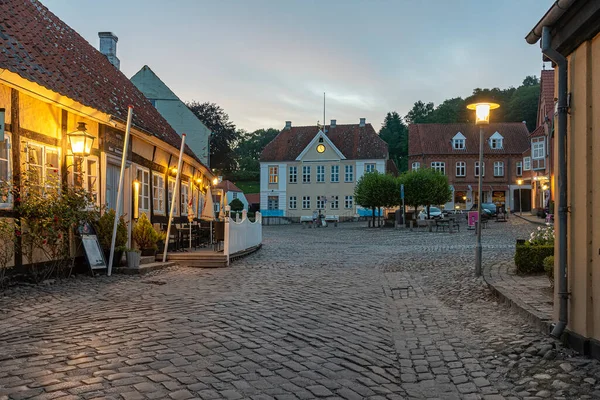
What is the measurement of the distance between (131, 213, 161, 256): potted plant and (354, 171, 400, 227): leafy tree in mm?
28095

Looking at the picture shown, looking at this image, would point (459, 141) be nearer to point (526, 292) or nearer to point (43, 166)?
point (526, 292)

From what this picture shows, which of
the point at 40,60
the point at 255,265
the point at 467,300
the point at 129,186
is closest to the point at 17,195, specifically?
the point at 40,60

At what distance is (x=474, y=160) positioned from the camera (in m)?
63.8

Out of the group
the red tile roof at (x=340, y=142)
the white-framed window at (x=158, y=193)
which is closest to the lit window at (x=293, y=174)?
the red tile roof at (x=340, y=142)

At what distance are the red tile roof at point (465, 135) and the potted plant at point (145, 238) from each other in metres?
52.6

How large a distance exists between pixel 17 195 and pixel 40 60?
114 inches

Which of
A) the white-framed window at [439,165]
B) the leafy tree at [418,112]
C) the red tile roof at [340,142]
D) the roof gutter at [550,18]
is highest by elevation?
the leafy tree at [418,112]

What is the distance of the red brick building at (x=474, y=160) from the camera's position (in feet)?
208

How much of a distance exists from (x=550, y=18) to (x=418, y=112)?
97.5m

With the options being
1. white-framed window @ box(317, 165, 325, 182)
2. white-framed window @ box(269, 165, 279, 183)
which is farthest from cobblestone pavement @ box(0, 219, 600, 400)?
white-framed window @ box(269, 165, 279, 183)

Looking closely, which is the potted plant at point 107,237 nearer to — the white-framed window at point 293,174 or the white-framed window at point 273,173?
the white-framed window at point 293,174

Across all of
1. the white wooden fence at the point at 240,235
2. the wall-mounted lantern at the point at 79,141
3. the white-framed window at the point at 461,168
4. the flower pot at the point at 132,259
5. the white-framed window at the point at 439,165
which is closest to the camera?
the wall-mounted lantern at the point at 79,141

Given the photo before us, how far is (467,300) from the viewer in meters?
9.18

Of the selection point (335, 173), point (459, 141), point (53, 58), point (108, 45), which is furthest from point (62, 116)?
point (459, 141)
